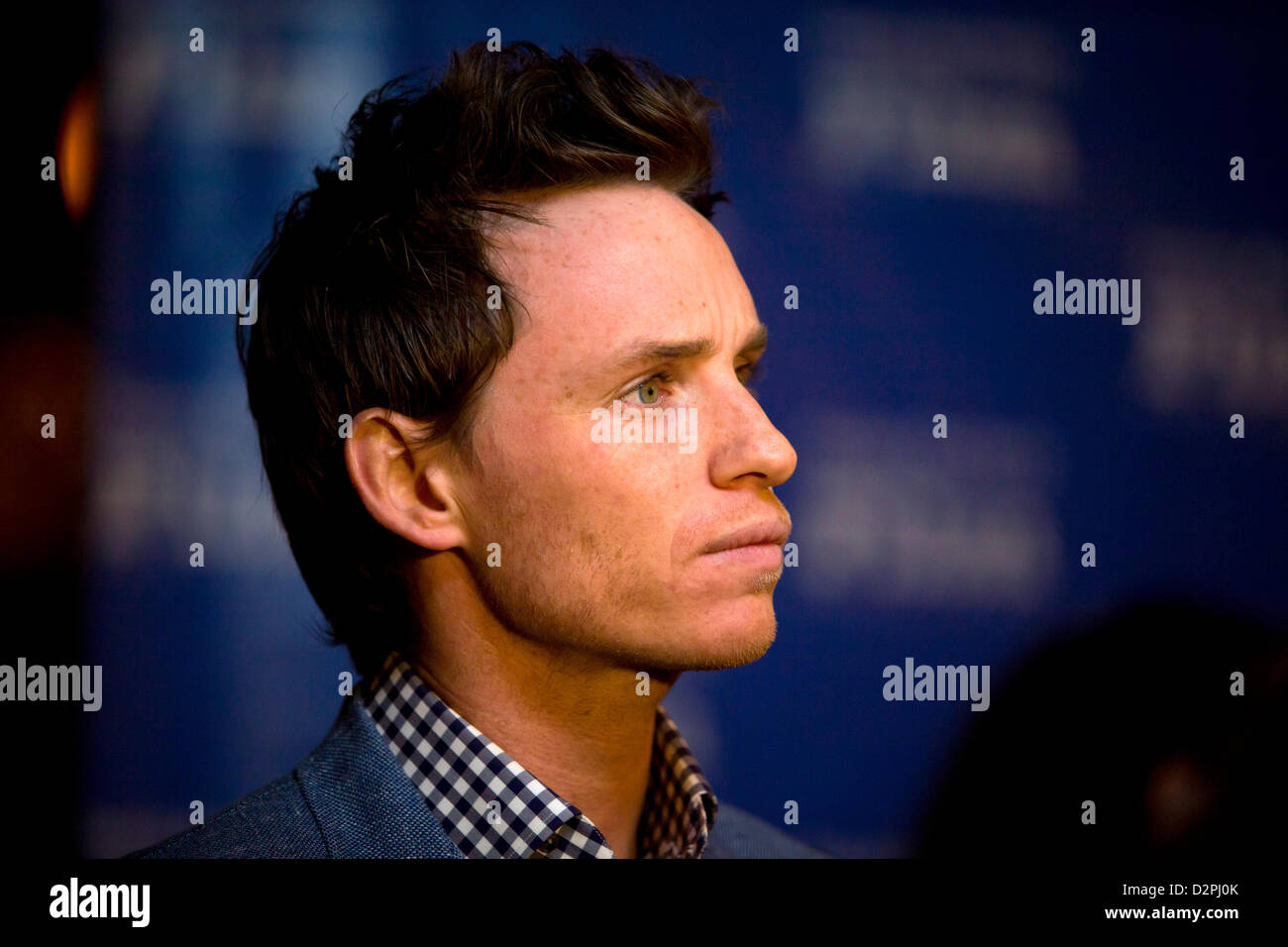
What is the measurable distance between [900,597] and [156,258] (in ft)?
5.62

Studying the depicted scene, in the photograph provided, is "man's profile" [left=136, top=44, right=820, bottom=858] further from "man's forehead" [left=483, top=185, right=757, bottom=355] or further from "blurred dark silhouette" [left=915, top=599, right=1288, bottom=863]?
"blurred dark silhouette" [left=915, top=599, right=1288, bottom=863]

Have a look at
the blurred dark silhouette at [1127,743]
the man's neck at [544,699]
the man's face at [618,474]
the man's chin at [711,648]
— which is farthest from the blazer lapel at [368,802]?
the blurred dark silhouette at [1127,743]

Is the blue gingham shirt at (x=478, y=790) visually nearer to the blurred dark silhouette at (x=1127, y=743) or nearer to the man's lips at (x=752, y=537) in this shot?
the man's lips at (x=752, y=537)

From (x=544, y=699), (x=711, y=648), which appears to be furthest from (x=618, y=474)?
(x=544, y=699)

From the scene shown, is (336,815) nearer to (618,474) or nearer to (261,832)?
(261,832)

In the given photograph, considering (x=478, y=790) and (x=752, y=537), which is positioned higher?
(x=752, y=537)

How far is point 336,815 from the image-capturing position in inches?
63.4

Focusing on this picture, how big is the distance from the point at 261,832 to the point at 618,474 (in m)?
0.80

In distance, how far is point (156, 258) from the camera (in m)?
2.09

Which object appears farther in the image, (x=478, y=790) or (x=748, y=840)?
(x=748, y=840)

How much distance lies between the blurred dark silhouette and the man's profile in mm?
765

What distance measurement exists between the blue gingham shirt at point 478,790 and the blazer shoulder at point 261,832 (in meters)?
0.17

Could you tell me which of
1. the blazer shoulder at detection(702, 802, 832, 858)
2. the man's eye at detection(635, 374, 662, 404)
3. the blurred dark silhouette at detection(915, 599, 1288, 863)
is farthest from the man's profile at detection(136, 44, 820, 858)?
the blurred dark silhouette at detection(915, 599, 1288, 863)

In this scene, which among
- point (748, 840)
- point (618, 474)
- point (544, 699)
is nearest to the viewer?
point (618, 474)
